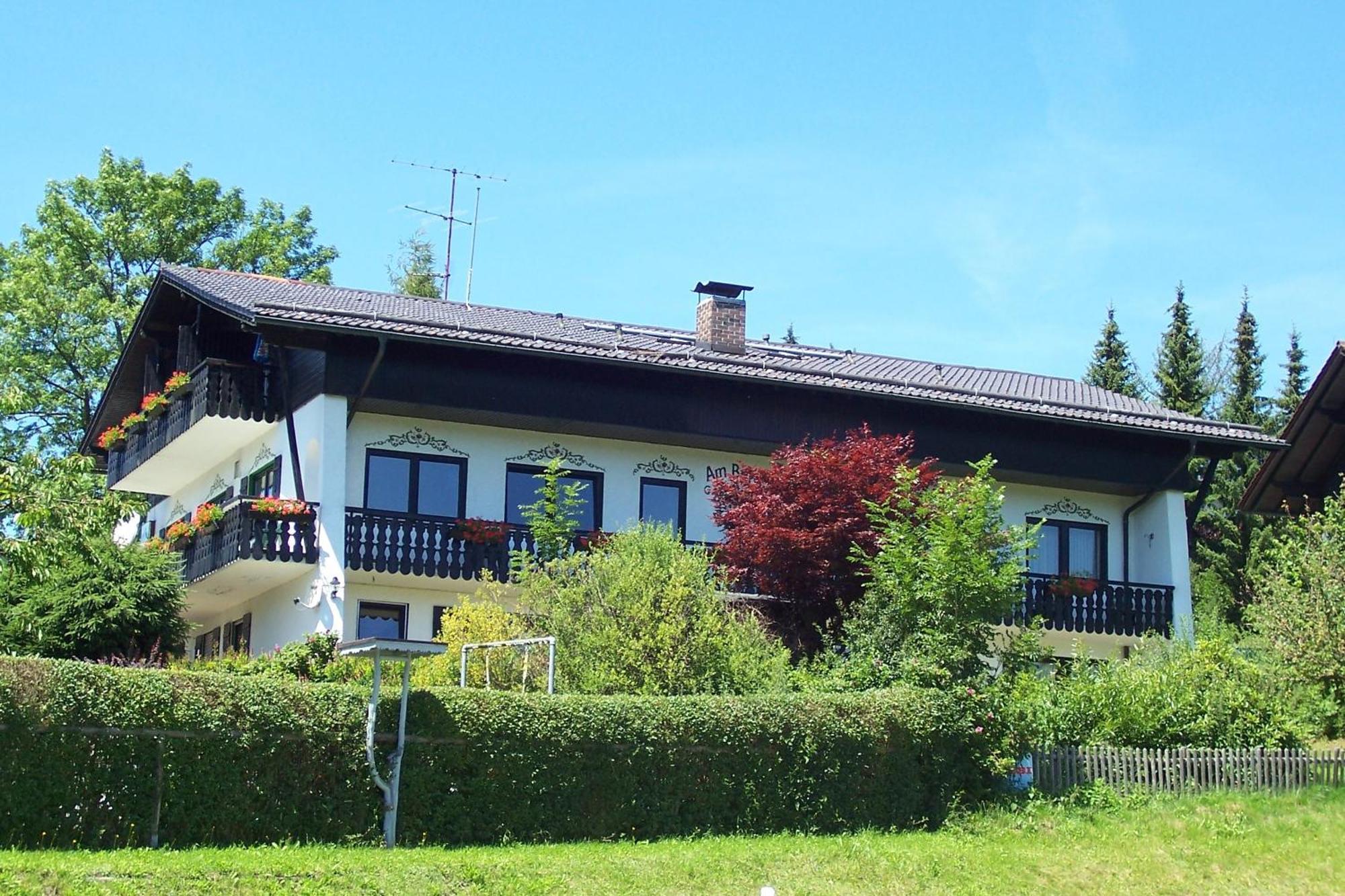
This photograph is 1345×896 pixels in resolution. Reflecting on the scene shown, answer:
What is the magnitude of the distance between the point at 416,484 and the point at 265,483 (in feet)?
10.2

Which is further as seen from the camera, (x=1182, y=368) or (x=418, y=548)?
(x=1182, y=368)

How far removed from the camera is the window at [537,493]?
30.3 metres

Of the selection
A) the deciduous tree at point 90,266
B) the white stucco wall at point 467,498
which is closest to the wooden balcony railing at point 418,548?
the white stucco wall at point 467,498

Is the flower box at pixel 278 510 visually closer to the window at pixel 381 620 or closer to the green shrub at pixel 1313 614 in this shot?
the window at pixel 381 620

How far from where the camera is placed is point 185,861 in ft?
51.1

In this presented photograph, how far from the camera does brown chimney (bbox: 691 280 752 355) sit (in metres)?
34.0

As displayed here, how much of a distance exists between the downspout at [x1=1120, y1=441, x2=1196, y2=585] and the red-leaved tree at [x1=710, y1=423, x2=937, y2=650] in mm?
8233

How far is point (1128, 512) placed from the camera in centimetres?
3441

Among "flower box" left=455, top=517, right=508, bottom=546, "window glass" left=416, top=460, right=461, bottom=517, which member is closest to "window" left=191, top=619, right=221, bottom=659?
"window glass" left=416, top=460, right=461, bottom=517

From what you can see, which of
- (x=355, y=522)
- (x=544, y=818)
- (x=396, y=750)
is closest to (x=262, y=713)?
(x=396, y=750)

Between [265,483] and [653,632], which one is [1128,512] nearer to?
[653,632]

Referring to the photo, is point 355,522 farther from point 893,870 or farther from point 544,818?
point 893,870

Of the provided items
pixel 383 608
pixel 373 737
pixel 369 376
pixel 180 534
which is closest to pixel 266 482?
pixel 180 534

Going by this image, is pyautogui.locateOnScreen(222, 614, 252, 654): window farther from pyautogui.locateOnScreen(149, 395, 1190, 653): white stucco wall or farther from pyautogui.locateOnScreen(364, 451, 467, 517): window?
pyautogui.locateOnScreen(364, 451, 467, 517): window
